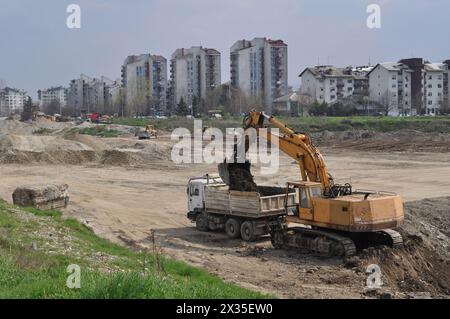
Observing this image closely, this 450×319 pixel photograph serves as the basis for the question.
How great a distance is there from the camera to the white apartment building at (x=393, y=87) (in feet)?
366

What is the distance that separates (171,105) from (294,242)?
13705cm

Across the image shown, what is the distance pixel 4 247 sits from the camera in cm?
1405

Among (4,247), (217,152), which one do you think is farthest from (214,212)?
(217,152)

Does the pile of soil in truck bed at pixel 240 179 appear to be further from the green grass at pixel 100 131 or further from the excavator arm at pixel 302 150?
the green grass at pixel 100 131

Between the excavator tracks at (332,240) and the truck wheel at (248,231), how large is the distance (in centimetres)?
117

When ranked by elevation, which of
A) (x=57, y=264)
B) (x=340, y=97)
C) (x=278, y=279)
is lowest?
(x=278, y=279)

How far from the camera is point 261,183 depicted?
122ft

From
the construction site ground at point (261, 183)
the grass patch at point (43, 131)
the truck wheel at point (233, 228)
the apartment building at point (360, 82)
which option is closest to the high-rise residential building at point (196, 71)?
the apartment building at point (360, 82)

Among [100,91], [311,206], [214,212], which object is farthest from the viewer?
[100,91]

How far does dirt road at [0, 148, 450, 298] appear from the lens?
52.3 feet

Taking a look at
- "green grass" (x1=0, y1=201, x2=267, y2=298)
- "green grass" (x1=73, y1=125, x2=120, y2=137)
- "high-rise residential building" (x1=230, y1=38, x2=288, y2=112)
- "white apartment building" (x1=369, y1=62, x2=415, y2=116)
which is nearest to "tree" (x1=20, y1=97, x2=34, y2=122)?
"high-rise residential building" (x1=230, y1=38, x2=288, y2=112)

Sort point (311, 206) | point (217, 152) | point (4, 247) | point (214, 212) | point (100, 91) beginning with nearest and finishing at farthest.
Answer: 1. point (4, 247)
2. point (311, 206)
3. point (214, 212)
4. point (217, 152)
5. point (100, 91)

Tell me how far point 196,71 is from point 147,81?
1209 cm
